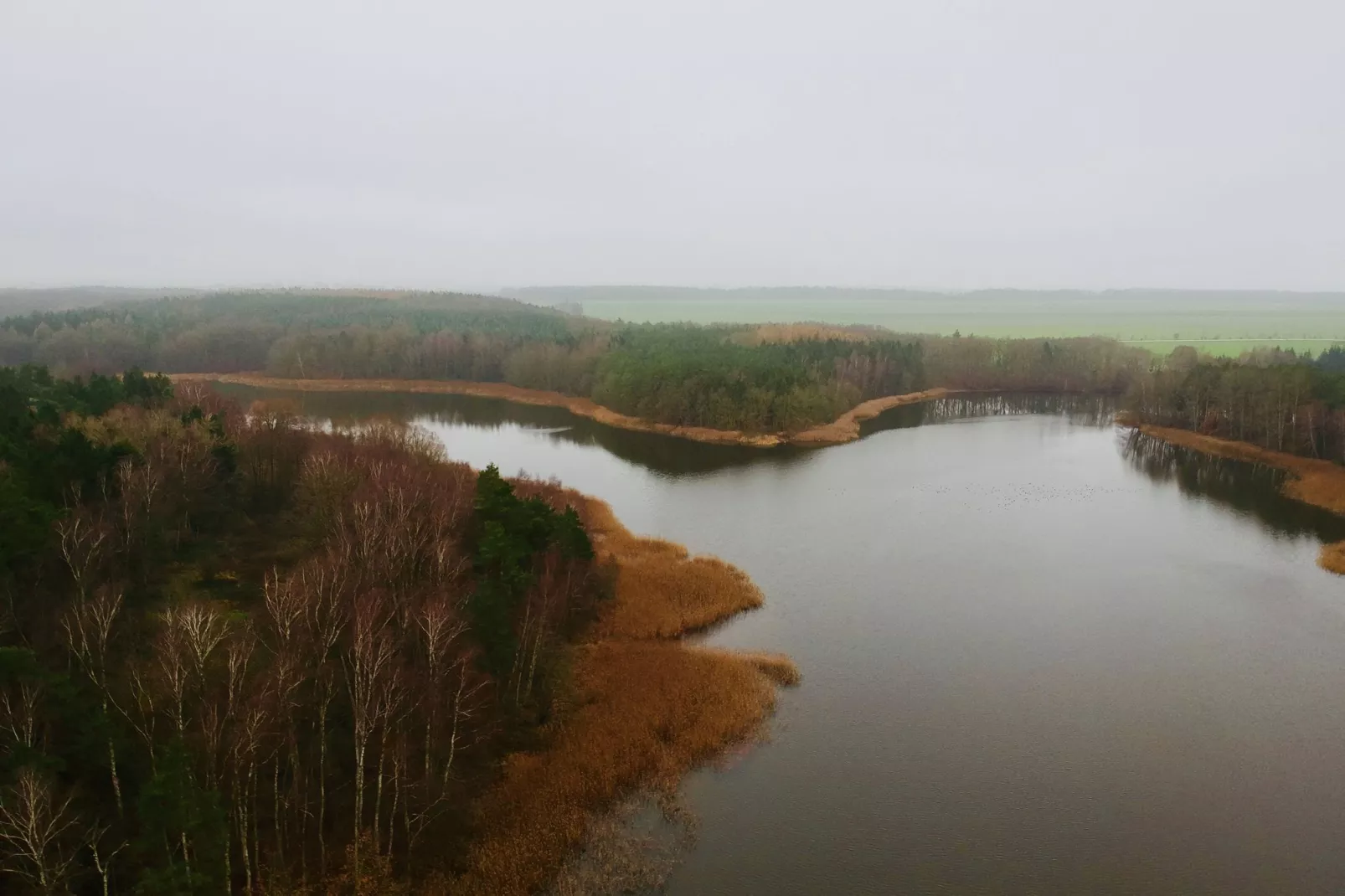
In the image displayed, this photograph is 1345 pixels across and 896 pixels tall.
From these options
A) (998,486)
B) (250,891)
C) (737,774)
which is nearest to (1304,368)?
(998,486)

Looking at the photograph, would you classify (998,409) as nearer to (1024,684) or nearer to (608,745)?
(1024,684)

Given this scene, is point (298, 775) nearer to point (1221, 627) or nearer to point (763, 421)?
point (1221, 627)

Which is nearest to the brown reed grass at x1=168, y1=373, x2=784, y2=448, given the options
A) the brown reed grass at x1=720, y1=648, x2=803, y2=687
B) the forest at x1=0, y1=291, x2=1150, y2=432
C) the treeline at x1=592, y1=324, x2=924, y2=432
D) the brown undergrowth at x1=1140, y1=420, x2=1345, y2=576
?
the forest at x1=0, y1=291, x2=1150, y2=432

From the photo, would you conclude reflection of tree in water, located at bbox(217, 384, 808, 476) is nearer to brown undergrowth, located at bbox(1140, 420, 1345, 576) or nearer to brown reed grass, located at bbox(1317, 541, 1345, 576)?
brown reed grass, located at bbox(1317, 541, 1345, 576)

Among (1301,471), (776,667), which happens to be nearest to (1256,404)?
(1301,471)

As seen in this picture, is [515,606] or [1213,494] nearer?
[515,606]
